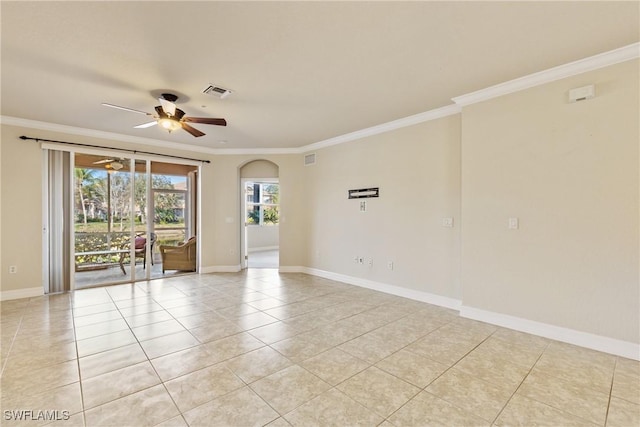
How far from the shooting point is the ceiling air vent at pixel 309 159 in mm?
6277

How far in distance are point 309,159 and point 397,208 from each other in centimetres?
252

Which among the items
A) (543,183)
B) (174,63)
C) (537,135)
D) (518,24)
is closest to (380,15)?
(518,24)

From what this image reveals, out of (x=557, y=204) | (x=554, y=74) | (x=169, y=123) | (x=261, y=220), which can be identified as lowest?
(x=261, y=220)

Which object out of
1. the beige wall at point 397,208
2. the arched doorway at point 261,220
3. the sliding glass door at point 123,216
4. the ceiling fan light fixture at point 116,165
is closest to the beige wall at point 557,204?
the beige wall at point 397,208

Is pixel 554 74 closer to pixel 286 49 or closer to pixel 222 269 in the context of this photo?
pixel 286 49

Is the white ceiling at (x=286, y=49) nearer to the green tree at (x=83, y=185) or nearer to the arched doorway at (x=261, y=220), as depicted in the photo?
the green tree at (x=83, y=185)

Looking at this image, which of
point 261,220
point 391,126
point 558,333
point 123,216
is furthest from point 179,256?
point 558,333

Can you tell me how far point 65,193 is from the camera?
502cm

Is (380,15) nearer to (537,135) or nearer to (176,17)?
(176,17)

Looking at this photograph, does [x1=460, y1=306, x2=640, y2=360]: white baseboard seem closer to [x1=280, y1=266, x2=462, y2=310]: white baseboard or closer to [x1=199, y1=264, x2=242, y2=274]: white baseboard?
[x1=280, y1=266, x2=462, y2=310]: white baseboard

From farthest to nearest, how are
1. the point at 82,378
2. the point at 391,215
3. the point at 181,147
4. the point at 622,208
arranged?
the point at 181,147 → the point at 391,215 → the point at 622,208 → the point at 82,378

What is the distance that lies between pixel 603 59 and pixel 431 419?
3.62 m

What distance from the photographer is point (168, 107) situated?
3.35 m

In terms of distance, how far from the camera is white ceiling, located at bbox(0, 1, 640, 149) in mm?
2131
